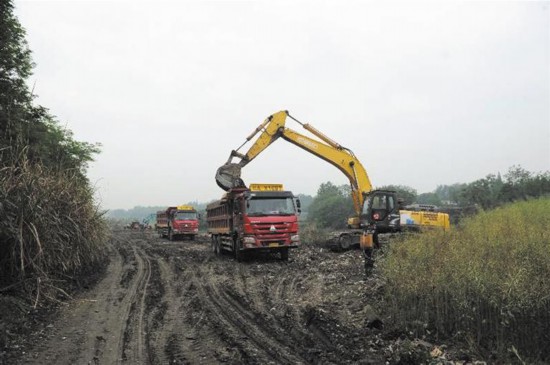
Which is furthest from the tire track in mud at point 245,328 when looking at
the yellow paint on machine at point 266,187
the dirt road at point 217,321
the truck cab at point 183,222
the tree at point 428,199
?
the tree at point 428,199

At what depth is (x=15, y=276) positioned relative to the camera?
305 inches

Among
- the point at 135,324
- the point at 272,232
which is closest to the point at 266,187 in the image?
the point at 272,232

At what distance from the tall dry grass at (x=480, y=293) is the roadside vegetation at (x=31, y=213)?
19.4ft

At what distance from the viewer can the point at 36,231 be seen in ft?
25.1

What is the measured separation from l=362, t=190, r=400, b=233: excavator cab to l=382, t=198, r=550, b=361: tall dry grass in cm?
870

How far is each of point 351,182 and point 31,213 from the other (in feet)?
43.2

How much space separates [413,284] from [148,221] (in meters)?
64.2

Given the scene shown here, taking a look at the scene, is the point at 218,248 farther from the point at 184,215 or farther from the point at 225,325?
the point at 184,215

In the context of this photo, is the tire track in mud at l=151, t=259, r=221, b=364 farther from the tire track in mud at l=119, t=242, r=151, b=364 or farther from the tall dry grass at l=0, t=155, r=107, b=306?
the tall dry grass at l=0, t=155, r=107, b=306

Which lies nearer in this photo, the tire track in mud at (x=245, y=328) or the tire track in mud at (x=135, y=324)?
the tire track in mud at (x=245, y=328)

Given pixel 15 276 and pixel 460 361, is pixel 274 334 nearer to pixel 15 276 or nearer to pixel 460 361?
pixel 460 361

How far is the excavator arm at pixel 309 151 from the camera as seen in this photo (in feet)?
55.8

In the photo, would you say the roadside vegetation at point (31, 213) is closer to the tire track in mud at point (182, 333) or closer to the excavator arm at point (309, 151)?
the tire track in mud at point (182, 333)

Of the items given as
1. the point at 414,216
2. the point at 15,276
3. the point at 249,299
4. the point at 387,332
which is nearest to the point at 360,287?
the point at 249,299
